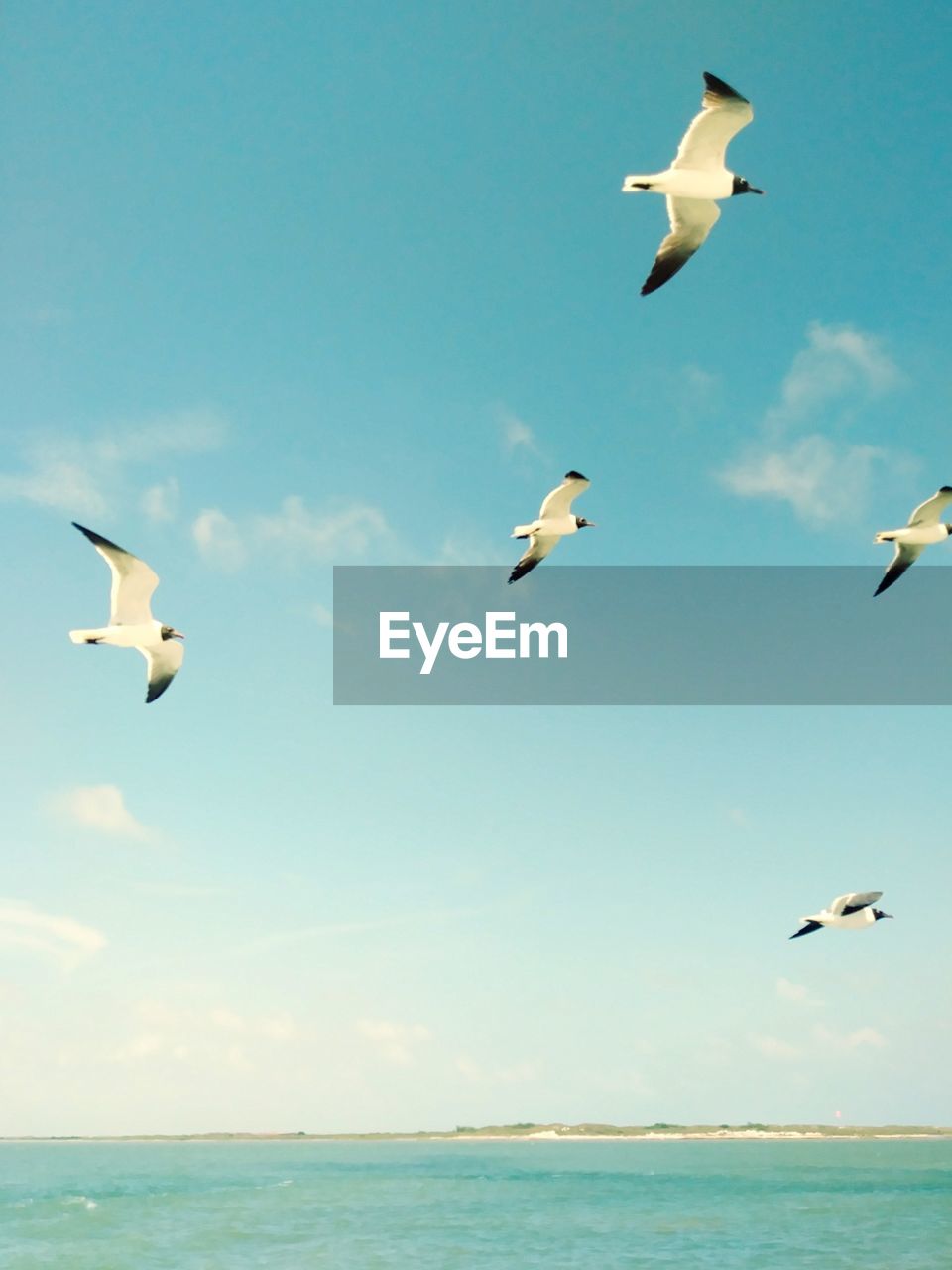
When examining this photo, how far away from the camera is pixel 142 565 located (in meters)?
18.7

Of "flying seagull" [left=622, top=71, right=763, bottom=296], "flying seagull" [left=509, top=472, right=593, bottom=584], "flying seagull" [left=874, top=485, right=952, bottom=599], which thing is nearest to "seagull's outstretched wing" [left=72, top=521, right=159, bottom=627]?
"flying seagull" [left=509, top=472, right=593, bottom=584]

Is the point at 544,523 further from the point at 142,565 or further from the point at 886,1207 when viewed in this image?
the point at 886,1207

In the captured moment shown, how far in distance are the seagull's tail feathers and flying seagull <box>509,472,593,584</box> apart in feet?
23.2

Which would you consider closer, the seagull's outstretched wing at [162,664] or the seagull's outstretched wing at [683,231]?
the seagull's outstretched wing at [683,231]

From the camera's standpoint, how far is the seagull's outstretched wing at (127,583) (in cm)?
1858

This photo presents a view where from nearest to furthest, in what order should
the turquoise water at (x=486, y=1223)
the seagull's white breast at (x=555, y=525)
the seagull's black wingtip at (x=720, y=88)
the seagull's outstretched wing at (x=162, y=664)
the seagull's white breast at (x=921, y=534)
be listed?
the seagull's black wingtip at (x=720, y=88) → the seagull's outstretched wing at (x=162, y=664) → the seagull's white breast at (x=555, y=525) → the seagull's white breast at (x=921, y=534) → the turquoise water at (x=486, y=1223)

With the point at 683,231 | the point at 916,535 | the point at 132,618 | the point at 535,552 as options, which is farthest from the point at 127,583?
the point at 916,535

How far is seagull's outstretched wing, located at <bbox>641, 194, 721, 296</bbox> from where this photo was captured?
17125mm

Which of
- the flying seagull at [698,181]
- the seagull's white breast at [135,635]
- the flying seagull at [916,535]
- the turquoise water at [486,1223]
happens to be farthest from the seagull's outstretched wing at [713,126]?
the turquoise water at [486,1223]

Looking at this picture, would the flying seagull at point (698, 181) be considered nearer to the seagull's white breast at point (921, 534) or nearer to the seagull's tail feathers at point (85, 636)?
the seagull's white breast at point (921, 534)

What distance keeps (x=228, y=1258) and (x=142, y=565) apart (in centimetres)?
2896

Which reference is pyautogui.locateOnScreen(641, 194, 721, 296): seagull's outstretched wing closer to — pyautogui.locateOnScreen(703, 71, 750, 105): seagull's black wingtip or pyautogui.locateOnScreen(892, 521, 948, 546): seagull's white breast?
pyautogui.locateOnScreen(703, 71, 750, 105): seagull's black wingtip

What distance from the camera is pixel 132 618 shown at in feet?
63.2

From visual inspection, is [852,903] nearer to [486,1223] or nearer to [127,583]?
[127,583]
